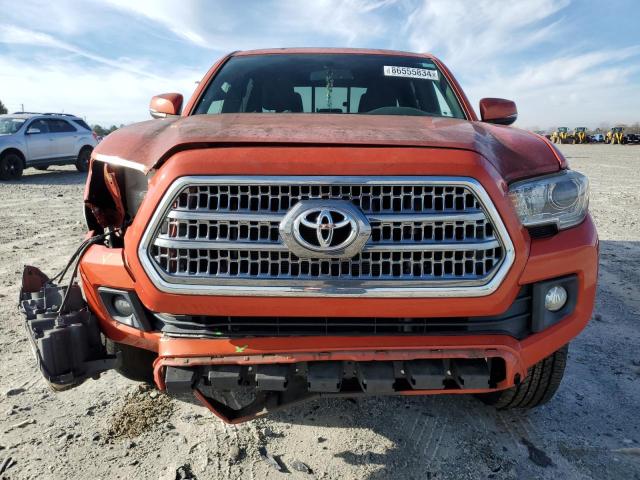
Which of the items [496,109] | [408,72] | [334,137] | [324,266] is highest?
[408,72]

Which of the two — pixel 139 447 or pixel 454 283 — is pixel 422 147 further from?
pixel 139 447

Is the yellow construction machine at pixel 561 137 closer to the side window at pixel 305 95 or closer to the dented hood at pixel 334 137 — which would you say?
the side window at pixel 305 95

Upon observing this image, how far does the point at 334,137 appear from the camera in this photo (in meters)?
1.90

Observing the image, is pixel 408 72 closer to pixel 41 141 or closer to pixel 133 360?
pixel 133 360

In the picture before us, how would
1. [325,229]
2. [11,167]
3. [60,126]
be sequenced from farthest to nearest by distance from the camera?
[60,126]
[11,167]
[325,229]

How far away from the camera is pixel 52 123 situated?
13852mm

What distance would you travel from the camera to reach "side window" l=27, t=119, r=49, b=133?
43.2ft

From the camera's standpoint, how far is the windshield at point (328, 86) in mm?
3338

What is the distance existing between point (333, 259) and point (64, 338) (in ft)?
3.65

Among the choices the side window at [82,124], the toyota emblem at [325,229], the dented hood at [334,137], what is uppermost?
the side window at [82,124]

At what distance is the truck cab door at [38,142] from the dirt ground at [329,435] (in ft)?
38.7

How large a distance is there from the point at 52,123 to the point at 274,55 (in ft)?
41.7

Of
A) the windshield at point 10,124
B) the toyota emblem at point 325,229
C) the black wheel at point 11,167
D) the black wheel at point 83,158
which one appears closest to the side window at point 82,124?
the black wheel at point 83,158

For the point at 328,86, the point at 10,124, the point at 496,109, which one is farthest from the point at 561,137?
the point at 328,86
